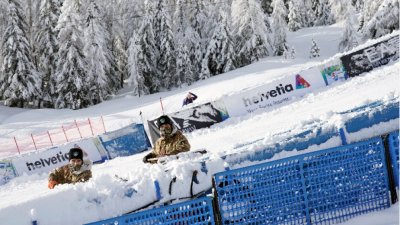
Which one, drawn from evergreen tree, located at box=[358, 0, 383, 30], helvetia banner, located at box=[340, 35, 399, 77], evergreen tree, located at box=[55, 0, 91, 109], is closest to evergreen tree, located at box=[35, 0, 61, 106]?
evergreen tree, located at box=[55, 0, 91, 109]

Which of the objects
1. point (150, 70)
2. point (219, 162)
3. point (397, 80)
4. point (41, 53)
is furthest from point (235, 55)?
point (219, 162)

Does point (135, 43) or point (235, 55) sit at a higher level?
point (135, 43)

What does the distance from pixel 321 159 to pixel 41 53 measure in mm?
38110

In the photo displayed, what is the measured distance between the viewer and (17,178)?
1786 cm

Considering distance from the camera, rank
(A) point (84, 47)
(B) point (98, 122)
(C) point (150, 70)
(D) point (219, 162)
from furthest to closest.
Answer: (C) point (150, 70) < (A) point (84, 47) < (B) point (98, 122) < (D) point (219, 162)

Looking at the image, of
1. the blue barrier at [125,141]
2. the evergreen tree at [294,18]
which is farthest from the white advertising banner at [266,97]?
the evergreen tree at [294,18]

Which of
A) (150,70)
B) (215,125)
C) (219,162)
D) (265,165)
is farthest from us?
(150,70)

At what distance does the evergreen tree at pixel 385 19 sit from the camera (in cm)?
2755

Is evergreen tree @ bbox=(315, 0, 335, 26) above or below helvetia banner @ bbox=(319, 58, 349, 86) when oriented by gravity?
above

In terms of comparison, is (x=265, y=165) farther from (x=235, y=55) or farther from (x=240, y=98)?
(x=235, y=55)

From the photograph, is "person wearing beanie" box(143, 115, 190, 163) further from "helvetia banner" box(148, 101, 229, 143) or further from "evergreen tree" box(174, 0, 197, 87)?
"evergreen tree" box(174, 0, 197, 87)

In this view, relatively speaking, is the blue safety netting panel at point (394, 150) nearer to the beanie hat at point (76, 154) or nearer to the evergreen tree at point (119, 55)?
the beanie hat at point (76, 154)

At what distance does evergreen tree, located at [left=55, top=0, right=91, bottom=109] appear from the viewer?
36812mm

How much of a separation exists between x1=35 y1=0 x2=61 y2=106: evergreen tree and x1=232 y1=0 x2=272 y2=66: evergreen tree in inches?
633
